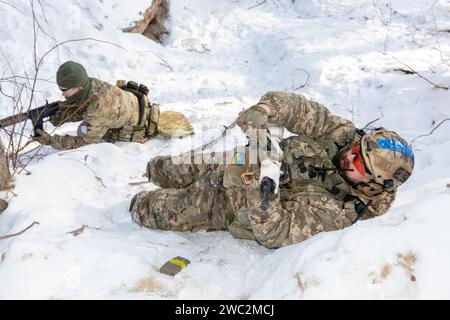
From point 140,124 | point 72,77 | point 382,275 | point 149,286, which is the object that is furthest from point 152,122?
point 382,275

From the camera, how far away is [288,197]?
3.16m

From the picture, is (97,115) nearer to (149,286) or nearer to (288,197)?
(288,197)

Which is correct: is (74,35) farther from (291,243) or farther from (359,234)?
(359,234)

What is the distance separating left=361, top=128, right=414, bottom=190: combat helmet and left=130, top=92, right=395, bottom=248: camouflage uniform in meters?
0.18

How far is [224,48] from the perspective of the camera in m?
8.09

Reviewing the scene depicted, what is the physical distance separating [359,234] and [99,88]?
3240 millimetres

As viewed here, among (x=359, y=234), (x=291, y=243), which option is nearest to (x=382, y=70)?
(x=291, y=243)

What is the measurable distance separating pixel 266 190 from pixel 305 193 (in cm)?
52

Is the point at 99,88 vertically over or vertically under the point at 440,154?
over

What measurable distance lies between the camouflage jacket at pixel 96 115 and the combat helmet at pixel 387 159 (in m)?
2.66

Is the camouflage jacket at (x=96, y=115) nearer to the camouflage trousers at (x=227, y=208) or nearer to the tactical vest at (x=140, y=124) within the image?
the tactical vest at (x=140, y=124)

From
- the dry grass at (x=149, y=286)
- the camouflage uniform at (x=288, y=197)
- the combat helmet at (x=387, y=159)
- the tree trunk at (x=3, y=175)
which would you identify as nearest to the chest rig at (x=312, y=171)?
the camouflage uniform at (x=288, y=197)

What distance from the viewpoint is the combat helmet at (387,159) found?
2805 mm

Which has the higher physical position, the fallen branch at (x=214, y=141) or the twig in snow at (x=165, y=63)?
the twig in snow at (x=165, y=63)
